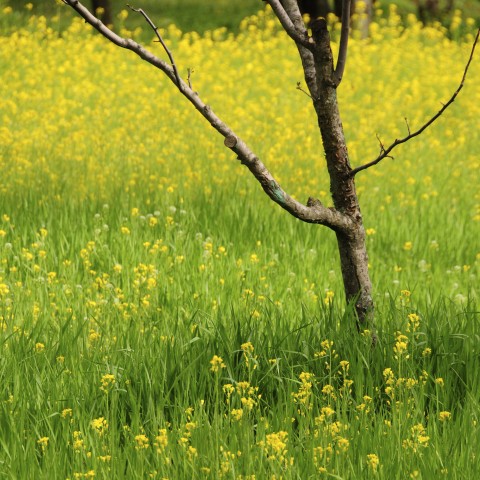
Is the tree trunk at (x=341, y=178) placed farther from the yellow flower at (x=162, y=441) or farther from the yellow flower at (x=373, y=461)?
the yellow flower at (x=162, y=441)

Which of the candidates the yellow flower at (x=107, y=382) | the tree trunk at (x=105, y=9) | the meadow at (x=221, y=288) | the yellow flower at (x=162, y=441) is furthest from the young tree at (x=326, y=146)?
the tree trunk at (x=105, y=9)

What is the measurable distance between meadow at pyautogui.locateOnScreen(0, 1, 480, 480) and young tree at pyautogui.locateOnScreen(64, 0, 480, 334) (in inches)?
10.0

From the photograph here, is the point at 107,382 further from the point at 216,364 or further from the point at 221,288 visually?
the point at 221,288

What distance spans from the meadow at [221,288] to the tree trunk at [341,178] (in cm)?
16

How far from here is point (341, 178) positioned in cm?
417

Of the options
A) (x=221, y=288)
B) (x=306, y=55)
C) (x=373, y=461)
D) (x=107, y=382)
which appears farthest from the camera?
(x=221, y=288)

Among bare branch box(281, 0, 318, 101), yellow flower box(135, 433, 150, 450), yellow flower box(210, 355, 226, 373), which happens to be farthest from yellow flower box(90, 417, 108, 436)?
bare branch box(281, 0, 318, 101)

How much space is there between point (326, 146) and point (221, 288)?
5.95 feet

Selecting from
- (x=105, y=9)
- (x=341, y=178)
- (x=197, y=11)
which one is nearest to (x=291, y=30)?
(x=341, y=178)

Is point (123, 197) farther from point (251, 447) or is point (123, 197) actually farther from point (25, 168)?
point (251, 447)

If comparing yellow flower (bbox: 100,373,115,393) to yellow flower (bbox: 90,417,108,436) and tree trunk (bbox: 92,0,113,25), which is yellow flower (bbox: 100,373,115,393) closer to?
yellow flower (bbox: 90,417,108,436)

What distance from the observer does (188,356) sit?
13.7 feet

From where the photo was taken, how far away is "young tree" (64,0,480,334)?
3850 mm

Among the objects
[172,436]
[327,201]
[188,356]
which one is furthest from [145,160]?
[172,436]
